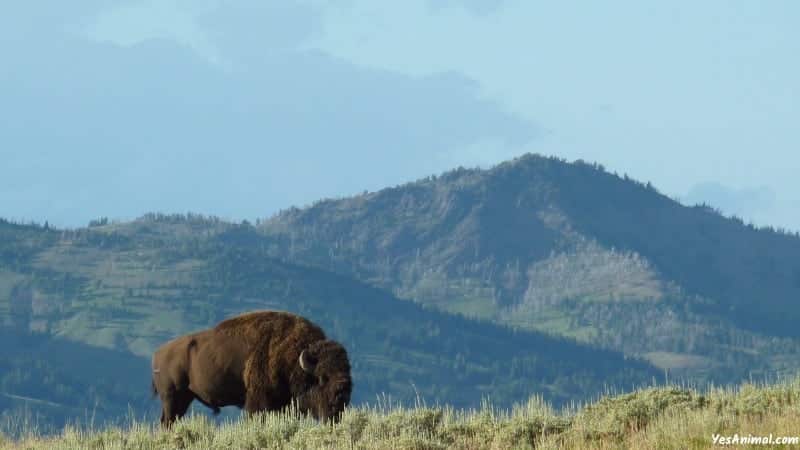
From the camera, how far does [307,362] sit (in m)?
25.5

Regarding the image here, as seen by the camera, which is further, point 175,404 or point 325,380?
point 175,404

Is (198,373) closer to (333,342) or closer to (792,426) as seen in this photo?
(333,342)

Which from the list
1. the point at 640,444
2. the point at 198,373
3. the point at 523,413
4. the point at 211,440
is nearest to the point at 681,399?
the point at 523,413

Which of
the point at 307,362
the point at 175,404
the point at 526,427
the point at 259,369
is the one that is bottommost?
the point at 175,404

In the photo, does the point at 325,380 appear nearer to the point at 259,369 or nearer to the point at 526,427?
the point at 259,369

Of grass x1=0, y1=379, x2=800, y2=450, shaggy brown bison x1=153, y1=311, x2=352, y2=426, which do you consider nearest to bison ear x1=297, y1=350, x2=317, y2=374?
shaggy brown bison x1=153, y1=311, x2=352, y2=426

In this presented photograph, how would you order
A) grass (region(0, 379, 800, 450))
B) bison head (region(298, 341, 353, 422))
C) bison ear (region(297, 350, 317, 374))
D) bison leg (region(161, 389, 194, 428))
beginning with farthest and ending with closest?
1. bison leg (region(161, 389, 194, 428))
2. bison ear (region(297, 350, 317, 374))
3. bison head (region(298, 341, 353, 422))
4. grass (region(0, 379, 800, 450))

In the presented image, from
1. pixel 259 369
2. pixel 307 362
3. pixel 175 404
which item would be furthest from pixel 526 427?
pixel 175 404

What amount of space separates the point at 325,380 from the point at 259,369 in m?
1.33

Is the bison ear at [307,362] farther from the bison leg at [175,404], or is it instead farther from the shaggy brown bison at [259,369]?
the bison leg at [175,404]

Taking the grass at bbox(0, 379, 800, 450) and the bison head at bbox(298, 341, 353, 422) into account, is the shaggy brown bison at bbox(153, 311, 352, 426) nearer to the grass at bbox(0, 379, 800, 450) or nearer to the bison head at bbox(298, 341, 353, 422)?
the bison head at bbox(298, 341, 353, 422)

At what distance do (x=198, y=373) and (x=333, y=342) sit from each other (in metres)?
2.61

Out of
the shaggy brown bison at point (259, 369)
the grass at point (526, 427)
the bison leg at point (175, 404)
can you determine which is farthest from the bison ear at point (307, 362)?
the bison leg at point (175, 404)

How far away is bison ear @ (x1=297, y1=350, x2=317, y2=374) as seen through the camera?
25.4 metres
